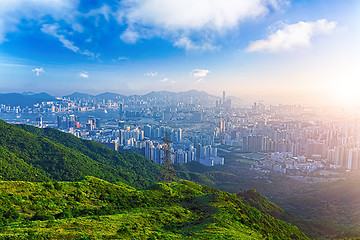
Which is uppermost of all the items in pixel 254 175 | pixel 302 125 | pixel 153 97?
pixel 153 97

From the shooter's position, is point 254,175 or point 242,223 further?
point 254,175

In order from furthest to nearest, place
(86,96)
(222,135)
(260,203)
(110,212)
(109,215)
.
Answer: (86,96), (222,135), (260,203), (110,212), (109,215)

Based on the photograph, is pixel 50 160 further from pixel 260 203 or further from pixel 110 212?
pixel 260 203

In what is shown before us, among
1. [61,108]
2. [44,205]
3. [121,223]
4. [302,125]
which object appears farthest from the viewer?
[61,108]

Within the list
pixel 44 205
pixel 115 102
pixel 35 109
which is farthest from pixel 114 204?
pixel 115 102

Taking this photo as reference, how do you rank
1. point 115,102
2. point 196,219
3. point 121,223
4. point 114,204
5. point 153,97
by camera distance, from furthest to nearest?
point 153,97 → point 115,102 → point 114,204 → point 196,219 → point 121,223

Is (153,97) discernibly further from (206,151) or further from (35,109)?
(206,151)

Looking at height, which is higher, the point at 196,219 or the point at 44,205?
the point at 44,205

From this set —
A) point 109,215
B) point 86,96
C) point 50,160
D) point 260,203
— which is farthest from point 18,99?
point 109,215

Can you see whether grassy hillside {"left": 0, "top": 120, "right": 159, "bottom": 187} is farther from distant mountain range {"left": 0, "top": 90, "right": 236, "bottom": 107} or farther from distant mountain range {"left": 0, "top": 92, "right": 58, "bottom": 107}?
distant mountain range {"left": 0, "top": 90, "right": 236, "bottom": 107}
